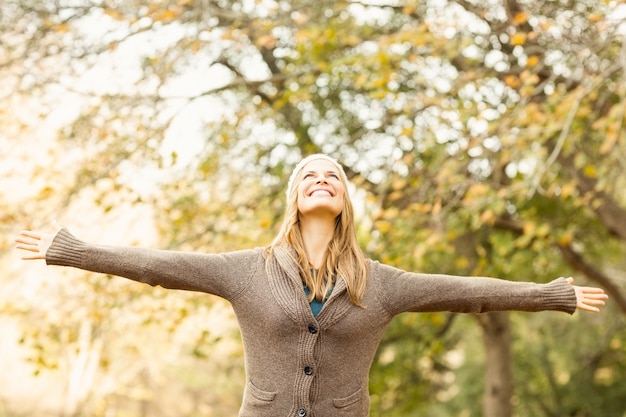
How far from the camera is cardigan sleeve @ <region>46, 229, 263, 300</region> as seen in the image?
2.69m

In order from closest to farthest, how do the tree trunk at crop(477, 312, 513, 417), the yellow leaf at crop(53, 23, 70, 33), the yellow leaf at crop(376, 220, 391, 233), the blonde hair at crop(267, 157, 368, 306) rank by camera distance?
the blonde hair at crop(267, 157, 368, 306)
the yellow leaf at crop(376, 220, 391, 233)
the yellow leaf at crop(53, 23, 70, 33)
the tree trunk at crop(477, 312, 513, 417)

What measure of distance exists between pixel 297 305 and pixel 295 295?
40mm

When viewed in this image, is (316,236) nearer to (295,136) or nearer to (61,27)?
(61,27)

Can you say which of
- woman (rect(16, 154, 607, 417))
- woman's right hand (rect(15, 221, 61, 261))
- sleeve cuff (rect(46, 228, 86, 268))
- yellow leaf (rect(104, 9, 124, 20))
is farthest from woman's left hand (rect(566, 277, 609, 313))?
yellow leaf (rect(104, 9, 124, 20))

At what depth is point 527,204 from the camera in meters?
8.62

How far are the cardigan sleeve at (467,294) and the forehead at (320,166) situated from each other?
0.41 m

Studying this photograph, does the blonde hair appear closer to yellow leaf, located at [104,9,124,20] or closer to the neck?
the neck

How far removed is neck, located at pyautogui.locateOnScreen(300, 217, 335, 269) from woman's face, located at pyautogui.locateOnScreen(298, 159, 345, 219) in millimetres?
29

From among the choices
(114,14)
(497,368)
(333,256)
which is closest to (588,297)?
(333,256)

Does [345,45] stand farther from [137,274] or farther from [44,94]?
[137,274]

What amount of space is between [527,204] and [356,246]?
19.6ft

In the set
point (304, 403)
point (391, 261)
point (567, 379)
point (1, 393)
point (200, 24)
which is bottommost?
point (1, 393)

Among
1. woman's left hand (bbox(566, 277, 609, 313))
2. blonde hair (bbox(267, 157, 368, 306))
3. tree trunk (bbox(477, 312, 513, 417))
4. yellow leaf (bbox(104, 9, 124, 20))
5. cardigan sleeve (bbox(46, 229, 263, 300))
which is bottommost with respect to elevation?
tree trunk (bbox(477, 312, 513, 417))

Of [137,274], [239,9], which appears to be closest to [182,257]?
[137,274]
